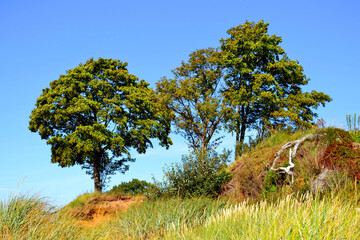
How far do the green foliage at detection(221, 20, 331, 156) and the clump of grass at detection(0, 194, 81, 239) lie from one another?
21.3m

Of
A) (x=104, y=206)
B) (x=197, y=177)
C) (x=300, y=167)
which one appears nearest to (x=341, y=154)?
(x=300, y=167)

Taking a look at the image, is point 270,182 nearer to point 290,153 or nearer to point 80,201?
point 290,153

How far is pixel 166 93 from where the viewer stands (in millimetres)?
30938

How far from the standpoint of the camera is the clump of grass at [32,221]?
738 cm

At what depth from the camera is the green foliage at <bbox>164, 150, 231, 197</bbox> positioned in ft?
49.0

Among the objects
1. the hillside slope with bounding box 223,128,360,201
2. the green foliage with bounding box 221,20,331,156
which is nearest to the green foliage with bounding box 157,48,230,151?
the green foliage with bounding box 221,20,331,156

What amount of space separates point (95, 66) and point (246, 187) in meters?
23.4

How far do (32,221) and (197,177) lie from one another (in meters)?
8.58

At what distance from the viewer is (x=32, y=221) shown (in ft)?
26.1

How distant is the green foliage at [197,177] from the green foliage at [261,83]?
1281cm

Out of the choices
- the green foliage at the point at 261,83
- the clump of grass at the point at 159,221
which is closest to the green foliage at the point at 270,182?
the clump of grass at the point at 159,221

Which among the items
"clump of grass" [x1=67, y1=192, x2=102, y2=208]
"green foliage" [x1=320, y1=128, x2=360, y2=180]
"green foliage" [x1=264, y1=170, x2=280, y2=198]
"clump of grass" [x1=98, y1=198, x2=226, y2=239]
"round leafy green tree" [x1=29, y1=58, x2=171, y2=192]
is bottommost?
"clump of grass" [x1=98, y1=198, x2=226, y2=239]

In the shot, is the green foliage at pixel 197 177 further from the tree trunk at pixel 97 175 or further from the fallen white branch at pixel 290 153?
the tree trunk at pixel 97 175

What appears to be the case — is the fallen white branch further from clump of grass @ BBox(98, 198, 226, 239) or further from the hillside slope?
clump of grass @ BBox(98, 198, 226, 239)
